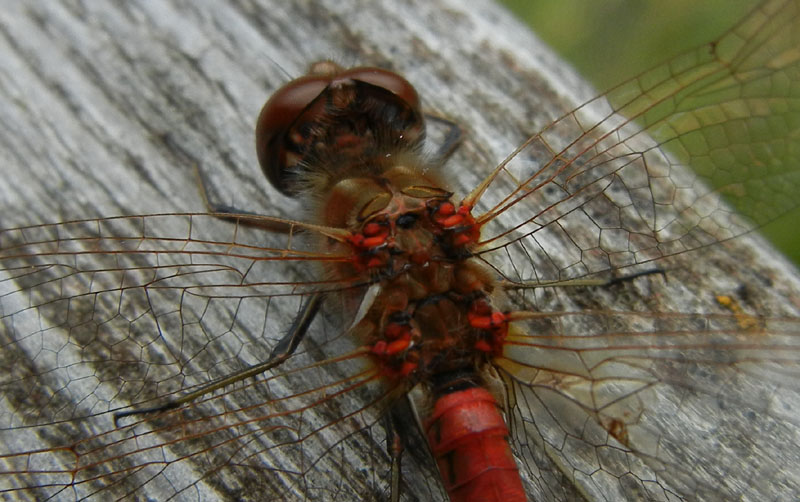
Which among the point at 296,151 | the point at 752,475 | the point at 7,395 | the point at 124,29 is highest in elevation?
the point at 124,29

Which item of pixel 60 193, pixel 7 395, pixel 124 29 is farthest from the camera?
pixel 124 29

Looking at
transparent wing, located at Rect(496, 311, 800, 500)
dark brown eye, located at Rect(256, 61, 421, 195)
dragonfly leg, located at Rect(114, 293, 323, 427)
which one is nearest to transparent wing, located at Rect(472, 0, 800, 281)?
transparent wing, located at Rect(496, 311, 800, 500)

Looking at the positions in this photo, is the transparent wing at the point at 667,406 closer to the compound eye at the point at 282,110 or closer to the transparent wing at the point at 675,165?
the transparent wing at the point at 675,165

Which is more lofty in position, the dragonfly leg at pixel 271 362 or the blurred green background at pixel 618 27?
the blurred green background at pixel 618 27

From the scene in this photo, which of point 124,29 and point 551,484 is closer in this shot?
point 551,484

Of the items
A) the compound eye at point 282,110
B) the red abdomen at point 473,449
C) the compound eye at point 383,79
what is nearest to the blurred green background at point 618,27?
the compound eye at point 383,79

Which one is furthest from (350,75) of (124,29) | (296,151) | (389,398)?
(124,29)

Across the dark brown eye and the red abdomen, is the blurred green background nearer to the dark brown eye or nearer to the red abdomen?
the dark brown eye

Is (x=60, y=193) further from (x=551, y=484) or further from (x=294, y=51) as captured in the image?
(x=551, y=484)
